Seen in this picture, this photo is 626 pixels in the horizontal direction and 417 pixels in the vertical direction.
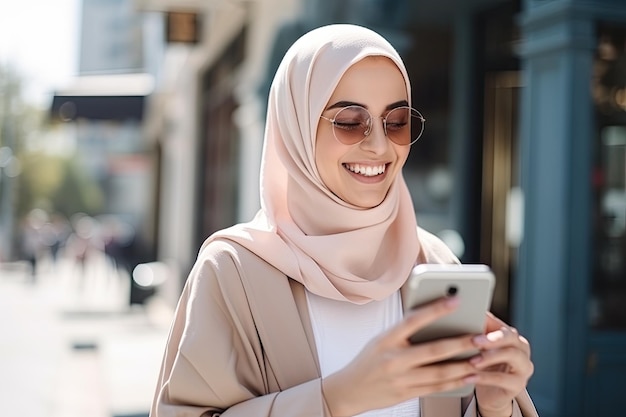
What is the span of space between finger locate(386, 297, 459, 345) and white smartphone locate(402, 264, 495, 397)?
0.02 metres

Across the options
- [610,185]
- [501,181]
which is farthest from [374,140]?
[501,181]

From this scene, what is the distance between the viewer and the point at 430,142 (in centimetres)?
851

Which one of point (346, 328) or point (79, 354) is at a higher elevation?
point (346, 328)

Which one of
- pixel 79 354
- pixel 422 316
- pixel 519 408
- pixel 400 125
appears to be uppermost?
pixel 400 125

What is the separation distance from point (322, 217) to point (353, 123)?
8.9 inches

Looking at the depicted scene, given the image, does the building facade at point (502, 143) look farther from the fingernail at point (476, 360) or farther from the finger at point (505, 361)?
the fingernail at point (476, 360)

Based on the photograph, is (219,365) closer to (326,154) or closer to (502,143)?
(326,154)

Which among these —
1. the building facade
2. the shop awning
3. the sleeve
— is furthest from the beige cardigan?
the shop awning

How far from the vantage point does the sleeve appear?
1570mm

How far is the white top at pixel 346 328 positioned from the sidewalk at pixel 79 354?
388 centimetres

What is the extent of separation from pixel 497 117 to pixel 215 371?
244 inches

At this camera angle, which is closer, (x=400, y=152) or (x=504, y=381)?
(x=504, y=381)

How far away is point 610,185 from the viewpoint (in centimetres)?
475

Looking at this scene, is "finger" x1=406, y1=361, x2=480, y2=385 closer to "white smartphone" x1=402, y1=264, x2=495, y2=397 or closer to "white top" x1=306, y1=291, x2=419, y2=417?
"white smartphone" x1=402, y1=264, x2=495, y2=397
